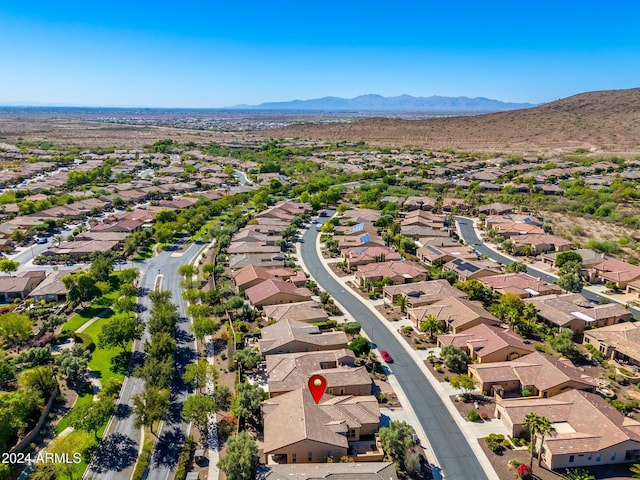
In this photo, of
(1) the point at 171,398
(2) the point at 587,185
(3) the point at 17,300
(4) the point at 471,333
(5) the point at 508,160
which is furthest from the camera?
(5) the point at 508,160

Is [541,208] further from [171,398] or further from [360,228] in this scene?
[171,398]

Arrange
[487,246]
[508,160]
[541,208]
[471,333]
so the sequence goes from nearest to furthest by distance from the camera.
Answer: [471,333] → [487,246] → [541,208] → [508,160]

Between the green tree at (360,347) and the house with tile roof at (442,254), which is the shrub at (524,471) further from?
the house with tile roof at (442,254)

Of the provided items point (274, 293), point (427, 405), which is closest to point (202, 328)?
point (274, 293)

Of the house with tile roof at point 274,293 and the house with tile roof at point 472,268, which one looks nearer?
the house with tile roof at point 274,293

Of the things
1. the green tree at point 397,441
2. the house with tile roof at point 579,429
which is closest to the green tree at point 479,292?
the house with tile roof at point 579,429

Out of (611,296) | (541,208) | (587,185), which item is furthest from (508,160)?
(611,296)
